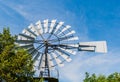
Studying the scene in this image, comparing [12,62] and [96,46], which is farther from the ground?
[96,46]

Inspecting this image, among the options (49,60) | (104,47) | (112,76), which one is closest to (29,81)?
(49,60)

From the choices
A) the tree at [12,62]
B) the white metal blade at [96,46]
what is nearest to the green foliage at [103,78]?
the white metal blade at [96,46]

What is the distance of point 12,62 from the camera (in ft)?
92.4

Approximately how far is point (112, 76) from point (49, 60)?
11.0m

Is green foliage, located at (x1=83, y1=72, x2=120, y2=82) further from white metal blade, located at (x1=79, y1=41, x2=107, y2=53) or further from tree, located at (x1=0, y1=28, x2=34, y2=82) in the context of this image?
tree, located at (x1=0, y1=28, x2=34, y2=82)

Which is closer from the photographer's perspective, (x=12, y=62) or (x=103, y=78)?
(x=12, y=62)

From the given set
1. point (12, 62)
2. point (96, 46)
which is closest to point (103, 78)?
point (96, 46)

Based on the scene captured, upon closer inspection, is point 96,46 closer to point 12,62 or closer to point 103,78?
point 103,78

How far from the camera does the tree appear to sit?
90.6 feet

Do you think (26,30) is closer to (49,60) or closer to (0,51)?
(49,60)

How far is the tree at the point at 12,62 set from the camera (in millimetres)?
27609

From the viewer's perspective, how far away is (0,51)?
29.2 m

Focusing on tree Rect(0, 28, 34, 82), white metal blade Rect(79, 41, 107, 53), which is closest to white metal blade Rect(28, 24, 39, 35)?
white metal blade Rect(79, 41, 107, 53)

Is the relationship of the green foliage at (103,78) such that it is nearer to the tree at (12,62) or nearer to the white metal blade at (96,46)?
the white metal blade at (96,46)
